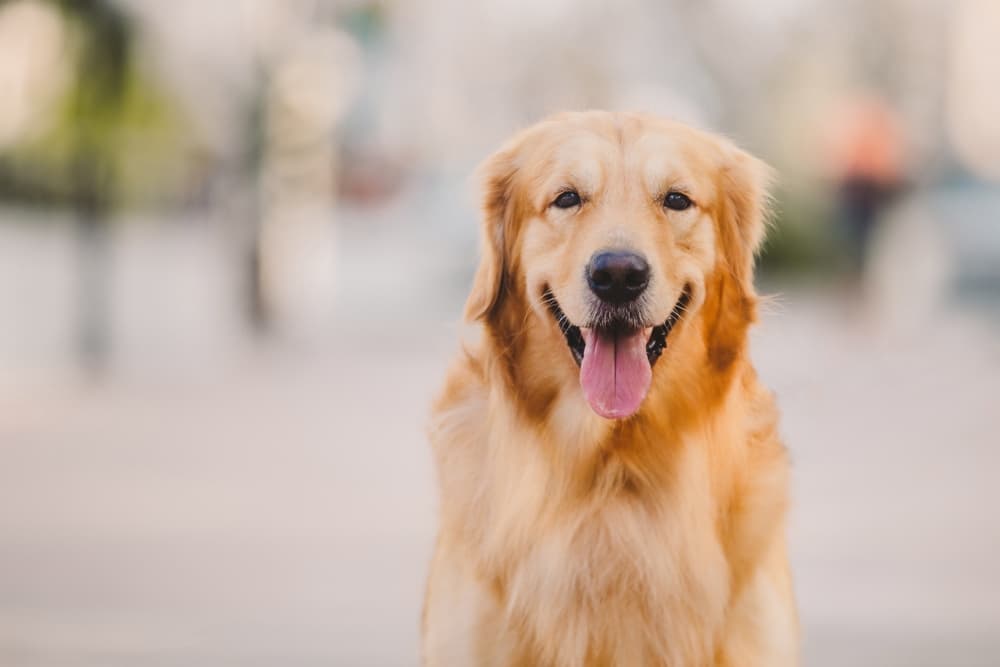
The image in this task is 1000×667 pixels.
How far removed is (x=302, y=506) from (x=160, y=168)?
818 inches

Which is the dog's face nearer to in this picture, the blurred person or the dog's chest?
the dog's chest

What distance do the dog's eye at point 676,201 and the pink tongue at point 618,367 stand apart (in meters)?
0.31

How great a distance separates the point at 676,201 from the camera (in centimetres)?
376

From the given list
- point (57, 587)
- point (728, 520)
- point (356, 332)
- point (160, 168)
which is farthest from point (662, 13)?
point (728, 520)

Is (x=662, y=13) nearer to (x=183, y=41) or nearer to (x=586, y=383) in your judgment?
(x=183, y=41)

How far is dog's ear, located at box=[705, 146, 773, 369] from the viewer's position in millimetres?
3818

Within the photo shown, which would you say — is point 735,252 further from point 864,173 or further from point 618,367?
point 864,173

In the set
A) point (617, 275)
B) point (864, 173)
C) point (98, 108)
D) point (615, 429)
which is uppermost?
point (98, 108)

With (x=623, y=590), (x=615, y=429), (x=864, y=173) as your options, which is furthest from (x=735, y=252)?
(x=864, y=173)

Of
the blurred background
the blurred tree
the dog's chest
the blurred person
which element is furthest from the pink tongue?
the blurred person

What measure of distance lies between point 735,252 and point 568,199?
46 centimetres

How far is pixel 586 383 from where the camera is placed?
366cm

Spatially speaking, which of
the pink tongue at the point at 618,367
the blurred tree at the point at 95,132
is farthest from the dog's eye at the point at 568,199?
the blurred tree at the point at 95,132

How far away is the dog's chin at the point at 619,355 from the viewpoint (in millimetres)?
3625
